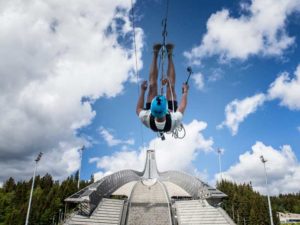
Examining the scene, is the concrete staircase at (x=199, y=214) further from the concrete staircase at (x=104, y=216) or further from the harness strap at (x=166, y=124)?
the harness strap at (x=166, y=124)

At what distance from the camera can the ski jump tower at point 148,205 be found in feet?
124

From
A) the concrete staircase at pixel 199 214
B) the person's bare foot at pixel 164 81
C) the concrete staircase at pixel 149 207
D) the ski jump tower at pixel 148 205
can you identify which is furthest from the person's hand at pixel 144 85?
the concrete staircase at pixel 149 207

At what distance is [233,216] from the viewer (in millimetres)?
55094

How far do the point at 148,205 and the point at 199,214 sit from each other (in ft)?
29.3

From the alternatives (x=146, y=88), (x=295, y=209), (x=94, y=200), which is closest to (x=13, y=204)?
(x=94, y=200)

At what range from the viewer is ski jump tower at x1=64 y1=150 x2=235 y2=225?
37938mm

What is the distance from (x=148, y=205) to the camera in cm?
4459

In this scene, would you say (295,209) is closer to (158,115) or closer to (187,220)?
(187,220)

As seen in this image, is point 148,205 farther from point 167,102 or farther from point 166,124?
point 167,102

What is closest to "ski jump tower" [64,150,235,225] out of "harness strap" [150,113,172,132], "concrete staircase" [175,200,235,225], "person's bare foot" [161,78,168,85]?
"concrete staircase" [175,200,235,225]

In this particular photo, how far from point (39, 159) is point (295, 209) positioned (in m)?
112

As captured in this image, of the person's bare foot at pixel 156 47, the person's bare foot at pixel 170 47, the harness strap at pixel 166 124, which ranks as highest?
the person's bare foot at pixel 170 47

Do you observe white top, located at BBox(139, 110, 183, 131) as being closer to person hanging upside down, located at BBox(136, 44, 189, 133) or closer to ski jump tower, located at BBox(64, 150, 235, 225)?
person hanging upside down, located at BBox(136, 44, 189, 133)

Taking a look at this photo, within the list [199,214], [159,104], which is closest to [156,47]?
[159,104]
